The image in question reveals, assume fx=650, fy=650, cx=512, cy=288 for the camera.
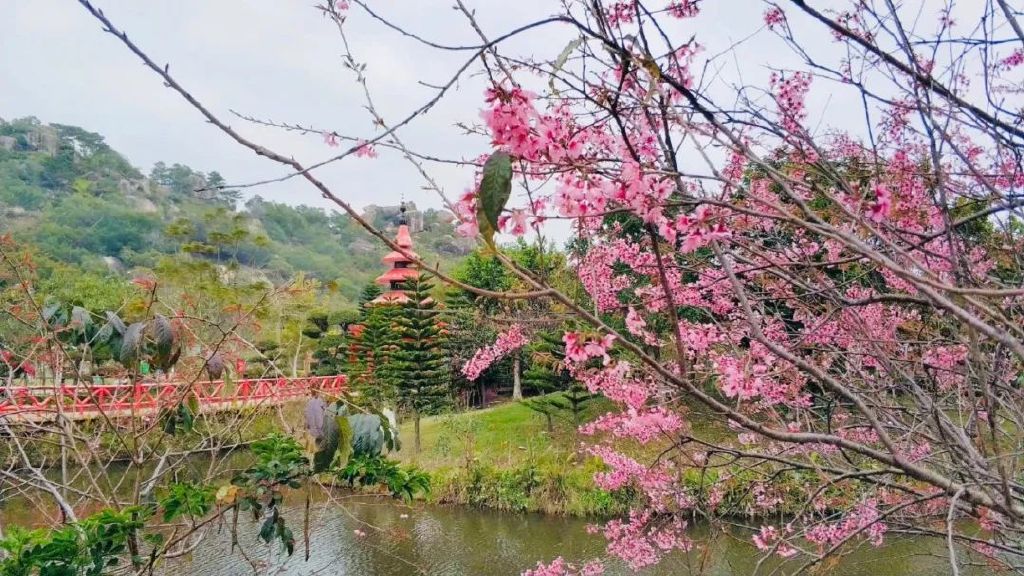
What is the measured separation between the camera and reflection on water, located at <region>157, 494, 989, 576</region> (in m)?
5.59

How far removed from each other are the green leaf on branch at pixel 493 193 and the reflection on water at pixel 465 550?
501 centimetres

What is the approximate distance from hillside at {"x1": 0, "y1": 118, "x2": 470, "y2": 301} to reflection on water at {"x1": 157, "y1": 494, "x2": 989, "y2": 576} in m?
22.5

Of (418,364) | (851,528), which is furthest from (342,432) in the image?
(418,364)

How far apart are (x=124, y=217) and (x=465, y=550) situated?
39507 millimetres

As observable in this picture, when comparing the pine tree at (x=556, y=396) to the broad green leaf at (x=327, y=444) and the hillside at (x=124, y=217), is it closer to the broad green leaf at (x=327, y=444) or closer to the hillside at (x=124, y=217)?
the broad green leaf at (x=327, y=444)

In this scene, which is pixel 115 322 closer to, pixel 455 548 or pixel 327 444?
pixel 327 444

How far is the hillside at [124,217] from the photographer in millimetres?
34344

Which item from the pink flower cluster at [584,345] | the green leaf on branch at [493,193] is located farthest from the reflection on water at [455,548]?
the green leaf on branch at [493,193]

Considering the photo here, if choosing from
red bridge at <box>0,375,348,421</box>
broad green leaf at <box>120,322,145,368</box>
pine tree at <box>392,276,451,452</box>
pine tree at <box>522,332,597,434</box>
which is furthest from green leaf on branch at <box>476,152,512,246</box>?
pine tree at <box>392,276,451,452</box>

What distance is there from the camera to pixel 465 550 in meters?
6.98

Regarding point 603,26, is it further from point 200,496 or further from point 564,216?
point 200,496

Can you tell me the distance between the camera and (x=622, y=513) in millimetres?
7746

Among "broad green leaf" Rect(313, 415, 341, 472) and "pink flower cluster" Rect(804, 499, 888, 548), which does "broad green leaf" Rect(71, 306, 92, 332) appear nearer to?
"broad green leaf" Rect(313, 415, 341, 472)

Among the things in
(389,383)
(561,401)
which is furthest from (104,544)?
(389,383)
